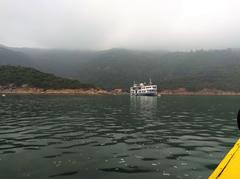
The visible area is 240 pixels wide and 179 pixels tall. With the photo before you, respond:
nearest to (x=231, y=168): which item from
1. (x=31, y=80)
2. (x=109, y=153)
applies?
(x=109, y=153)

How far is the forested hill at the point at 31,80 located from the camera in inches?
6594

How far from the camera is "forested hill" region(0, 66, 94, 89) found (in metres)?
168

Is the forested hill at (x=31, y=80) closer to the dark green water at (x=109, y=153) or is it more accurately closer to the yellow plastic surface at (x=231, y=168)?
the dark green water at (x=109, y=153)

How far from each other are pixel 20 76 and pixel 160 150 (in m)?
173

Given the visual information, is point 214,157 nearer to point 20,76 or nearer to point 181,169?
point 181,169

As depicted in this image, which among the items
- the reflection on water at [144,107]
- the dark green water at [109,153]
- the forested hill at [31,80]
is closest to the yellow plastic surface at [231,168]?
the dark green water at [109,153]

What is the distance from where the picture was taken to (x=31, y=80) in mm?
172125

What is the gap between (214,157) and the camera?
16.5m

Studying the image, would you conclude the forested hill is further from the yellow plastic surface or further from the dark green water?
the yellow plastic surface

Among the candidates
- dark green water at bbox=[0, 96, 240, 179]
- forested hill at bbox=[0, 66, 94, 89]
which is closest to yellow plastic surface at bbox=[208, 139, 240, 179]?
dark green water at bbox=[0, 96, 240, 179]

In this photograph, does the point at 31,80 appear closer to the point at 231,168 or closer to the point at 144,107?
the point at 144,107

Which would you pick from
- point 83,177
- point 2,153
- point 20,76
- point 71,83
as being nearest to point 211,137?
point 83,177

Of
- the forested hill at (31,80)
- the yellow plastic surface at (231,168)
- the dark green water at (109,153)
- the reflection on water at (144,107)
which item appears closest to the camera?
the yellow plastic surface at (231,168)

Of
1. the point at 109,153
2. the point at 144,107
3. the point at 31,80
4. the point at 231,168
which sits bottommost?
the point at 144,107
